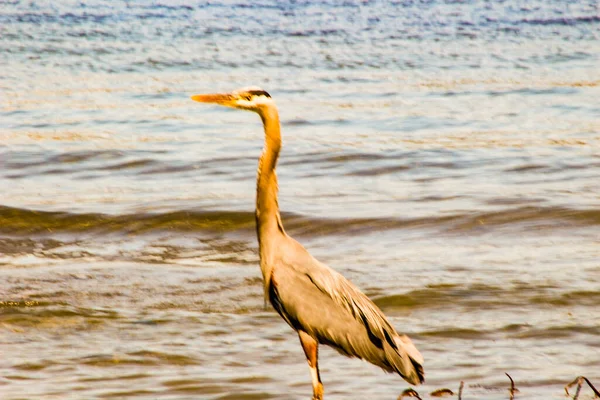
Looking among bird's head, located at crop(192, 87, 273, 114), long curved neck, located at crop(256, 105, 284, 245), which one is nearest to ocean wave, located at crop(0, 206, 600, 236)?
long curved neck, located at crop(256, 105, 284, 245)

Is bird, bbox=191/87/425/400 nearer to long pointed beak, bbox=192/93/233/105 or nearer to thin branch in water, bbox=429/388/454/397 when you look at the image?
long pointed beak, bbox=192/93/233/105

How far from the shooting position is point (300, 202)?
9.76 m

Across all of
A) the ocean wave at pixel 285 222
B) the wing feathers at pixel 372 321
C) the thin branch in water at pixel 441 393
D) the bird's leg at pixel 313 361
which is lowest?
the ocean wave at pixel 285 222

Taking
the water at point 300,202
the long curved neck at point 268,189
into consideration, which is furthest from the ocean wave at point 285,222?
the long curved neck at point 268,189

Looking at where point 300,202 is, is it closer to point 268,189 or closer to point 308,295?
point 268,189

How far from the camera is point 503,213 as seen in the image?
9.17 meters

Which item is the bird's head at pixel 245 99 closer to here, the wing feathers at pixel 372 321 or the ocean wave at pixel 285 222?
the wing feathers at pixel 372 321

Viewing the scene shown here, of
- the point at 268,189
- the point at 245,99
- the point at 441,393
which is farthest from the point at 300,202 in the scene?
the point at 441,393

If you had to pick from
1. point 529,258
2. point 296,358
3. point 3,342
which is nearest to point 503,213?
point 529,258

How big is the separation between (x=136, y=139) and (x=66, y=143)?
83cm

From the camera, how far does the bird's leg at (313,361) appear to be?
5039 mm

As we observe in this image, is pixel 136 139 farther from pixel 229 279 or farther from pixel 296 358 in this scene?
pixel 296 358

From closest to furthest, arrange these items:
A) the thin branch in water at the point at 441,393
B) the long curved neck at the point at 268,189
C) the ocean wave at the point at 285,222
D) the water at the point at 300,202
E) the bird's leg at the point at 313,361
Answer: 1. the thin branch in water at the point at 441,393
2. the bird's leg at the point at 313,361
3. the long curved neck at the point at 268,189
4. the water at the point at 300,202
5. the ocean wave at the point at 285,222

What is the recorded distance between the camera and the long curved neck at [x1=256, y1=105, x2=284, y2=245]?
520 centimetres
